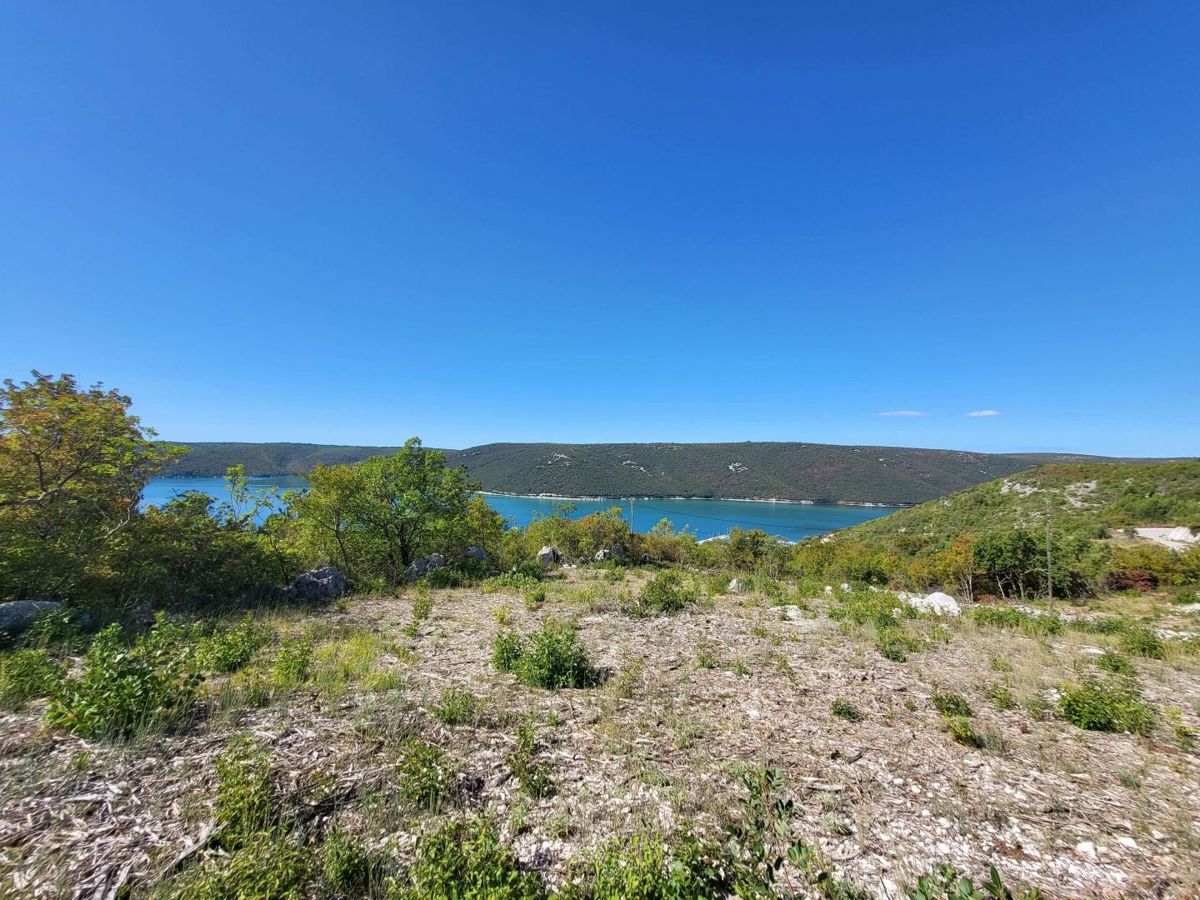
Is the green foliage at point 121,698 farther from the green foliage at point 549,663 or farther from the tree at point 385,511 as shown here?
the tree at point 385,511

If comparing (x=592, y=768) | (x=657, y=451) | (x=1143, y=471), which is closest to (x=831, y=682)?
(x=592, y=768)

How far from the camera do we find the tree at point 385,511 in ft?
59.0

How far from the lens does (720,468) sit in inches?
5664

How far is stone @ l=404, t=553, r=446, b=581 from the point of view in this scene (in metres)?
18.1

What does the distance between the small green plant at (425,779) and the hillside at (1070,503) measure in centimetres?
4766

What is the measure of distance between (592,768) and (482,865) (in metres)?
1.97

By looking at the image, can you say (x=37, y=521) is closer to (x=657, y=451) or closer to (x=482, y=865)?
(x=482, y=865)

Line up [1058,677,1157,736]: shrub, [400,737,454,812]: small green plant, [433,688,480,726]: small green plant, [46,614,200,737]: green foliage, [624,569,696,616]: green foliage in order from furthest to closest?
[624,569,696,616]: green foliage < [1058,677,1157,736]: shrub < [433,688,480,726]: small green plant < [46,614,200,737]: green foliage < [400,737,454,812]: small green plant

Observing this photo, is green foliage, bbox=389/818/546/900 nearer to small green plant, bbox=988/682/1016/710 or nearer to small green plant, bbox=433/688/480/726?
small green plant, bbox=433/688/480/726

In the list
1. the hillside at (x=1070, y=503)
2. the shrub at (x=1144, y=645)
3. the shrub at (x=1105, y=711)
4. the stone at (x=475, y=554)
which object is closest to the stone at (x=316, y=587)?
the stone at (x=475, y=554)

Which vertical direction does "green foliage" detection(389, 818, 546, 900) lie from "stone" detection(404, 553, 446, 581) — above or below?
above

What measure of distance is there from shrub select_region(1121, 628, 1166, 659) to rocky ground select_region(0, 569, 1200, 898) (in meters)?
1.31

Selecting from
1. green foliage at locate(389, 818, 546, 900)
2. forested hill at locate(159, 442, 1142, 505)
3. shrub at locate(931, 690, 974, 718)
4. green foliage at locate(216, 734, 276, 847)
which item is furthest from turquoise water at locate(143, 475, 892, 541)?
green foliage at locate(389, 818, 546, 900)

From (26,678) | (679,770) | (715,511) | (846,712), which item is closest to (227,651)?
(26,678)
